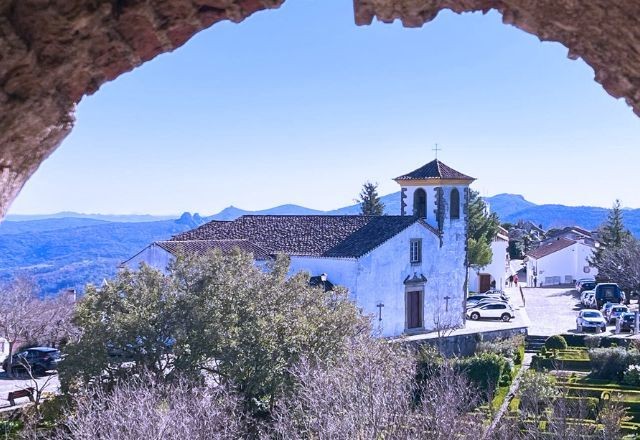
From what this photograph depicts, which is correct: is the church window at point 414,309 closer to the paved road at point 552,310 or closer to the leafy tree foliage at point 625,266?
the paved road at point 552,310

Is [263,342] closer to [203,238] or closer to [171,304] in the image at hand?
[171,304]

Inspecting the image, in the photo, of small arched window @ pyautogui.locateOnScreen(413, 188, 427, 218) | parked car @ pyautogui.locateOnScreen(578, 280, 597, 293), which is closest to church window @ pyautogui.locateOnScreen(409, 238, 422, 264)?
small arched window @ pyautogui.locateOnScreen(413, 188, 427, 218)

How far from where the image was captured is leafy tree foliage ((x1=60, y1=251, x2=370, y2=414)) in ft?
43.7

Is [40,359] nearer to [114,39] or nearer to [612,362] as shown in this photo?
[612,362]

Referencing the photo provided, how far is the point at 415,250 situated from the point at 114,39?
23711 mm

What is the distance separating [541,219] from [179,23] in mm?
151383

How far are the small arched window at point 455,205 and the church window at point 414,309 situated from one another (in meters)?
3.47

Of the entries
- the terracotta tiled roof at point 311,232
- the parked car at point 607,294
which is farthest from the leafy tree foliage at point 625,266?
the terracotta tiled roof at point 311,232

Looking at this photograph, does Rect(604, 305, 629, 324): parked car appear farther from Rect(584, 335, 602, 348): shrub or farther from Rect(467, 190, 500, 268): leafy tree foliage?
Rect(467, 190, 500, 268): leafy tree foliage

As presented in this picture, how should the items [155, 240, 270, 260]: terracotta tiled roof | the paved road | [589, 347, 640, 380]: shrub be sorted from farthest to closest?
the paved road < [155, 240, 270, 260]: terracotta tiled roof < [589, 347, 640, 380]: shrub

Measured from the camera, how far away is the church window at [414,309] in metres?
25.6

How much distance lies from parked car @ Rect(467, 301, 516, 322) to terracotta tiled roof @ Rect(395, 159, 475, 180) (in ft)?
21.0

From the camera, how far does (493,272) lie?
43906 millimetres

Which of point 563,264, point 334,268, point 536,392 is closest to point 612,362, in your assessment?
point 536,392
